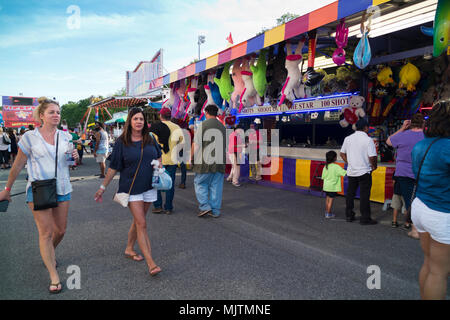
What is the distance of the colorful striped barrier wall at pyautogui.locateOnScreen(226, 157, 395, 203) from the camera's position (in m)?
5.85

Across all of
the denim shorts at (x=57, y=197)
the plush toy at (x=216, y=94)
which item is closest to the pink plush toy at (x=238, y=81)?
the plush toy at (x=216, y=94)

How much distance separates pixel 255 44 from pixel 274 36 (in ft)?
1.95

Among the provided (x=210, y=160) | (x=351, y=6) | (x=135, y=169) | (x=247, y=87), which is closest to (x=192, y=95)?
(x=247, y=87)

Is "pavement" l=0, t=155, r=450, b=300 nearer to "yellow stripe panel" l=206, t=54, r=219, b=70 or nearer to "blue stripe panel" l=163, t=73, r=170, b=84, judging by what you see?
"yellow stripe panel" l=206, t=54, r=219, b=70

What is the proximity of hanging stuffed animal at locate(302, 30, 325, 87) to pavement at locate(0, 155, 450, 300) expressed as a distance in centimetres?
240

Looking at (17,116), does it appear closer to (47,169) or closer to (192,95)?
(192,95)

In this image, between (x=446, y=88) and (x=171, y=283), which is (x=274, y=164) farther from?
(x=171, y=283)

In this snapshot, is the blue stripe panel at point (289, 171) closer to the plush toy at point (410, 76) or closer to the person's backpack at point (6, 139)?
the plush toy at point (410, 76)

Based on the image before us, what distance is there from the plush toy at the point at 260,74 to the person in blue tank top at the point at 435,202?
4.21 m

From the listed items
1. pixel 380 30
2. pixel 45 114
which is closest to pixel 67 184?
pixel 45 114

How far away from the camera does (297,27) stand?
476 cm

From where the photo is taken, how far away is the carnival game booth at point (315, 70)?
4.56 m

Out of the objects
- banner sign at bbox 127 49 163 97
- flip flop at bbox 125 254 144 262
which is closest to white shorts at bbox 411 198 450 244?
flip flop at bbox 125 254 144 262
